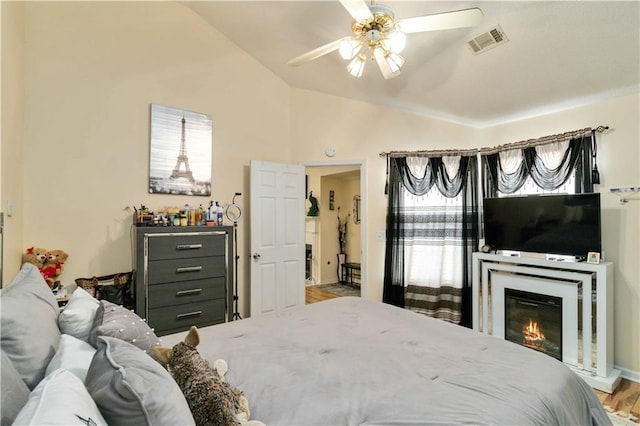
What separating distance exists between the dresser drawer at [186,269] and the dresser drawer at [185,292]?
47 mm

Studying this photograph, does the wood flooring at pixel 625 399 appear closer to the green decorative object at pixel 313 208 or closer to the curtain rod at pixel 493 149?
the curtain rod at pixel 493 149

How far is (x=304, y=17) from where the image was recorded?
2719mm

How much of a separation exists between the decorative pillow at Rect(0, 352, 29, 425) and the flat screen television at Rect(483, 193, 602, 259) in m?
3.72

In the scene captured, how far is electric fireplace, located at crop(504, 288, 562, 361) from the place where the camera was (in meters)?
2.85

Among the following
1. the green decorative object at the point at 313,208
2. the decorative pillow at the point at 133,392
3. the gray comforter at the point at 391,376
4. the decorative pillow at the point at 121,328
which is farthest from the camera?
the green decorative object at the point at 313,208

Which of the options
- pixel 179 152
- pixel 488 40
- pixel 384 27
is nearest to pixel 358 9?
pixel 384 27

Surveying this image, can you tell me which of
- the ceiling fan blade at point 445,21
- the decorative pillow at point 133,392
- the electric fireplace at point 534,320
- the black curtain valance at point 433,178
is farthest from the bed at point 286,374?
the black curtain valance at point 433,178

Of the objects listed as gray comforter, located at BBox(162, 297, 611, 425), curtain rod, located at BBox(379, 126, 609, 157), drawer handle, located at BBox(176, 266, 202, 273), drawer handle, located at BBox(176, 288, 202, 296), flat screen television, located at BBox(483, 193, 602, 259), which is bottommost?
drawer handle, located at BBox(176, 288, 202, 296)

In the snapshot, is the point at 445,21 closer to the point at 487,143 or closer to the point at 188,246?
the point at 487,143

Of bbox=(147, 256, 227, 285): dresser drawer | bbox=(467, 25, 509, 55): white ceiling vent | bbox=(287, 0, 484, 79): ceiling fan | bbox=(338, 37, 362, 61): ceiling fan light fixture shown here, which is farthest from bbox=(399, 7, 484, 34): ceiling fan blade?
bbox=(147, 256, 227, 285): dresser drawer

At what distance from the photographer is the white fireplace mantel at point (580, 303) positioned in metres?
2.55

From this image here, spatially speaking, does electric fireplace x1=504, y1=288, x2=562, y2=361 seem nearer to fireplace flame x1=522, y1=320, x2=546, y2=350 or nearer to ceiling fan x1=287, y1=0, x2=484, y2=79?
fireplace flame x1=522, y1=320, x2=546, y2=350

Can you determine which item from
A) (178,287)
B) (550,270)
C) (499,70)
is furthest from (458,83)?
(178,287)

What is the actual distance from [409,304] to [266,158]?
269 centimetres
